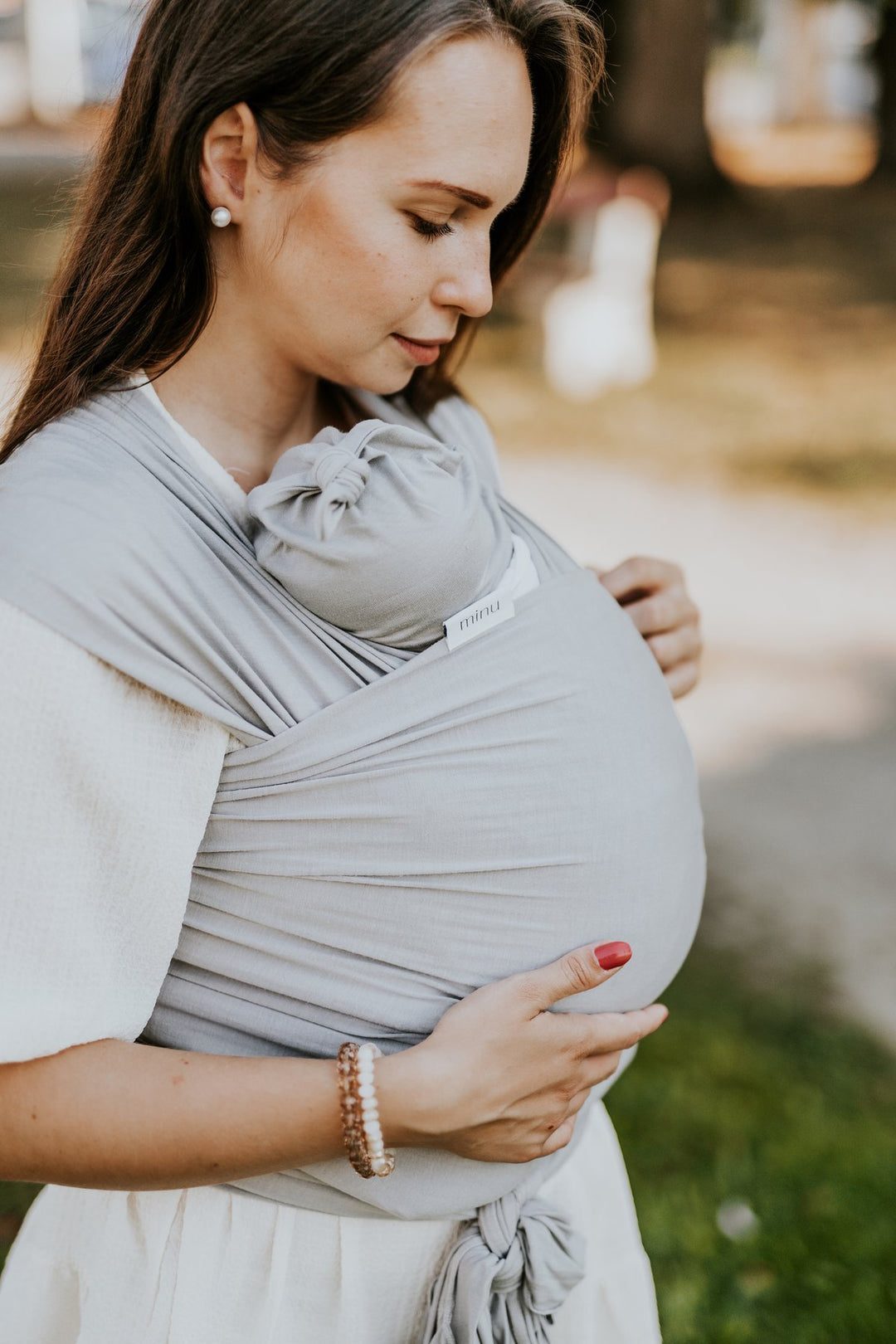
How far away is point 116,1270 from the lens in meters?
1.42

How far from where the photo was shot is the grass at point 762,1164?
8.50ft

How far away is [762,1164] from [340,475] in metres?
2.19

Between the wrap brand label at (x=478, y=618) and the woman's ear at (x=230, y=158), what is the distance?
462 mm

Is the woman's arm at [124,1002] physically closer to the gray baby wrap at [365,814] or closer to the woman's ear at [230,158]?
the gray baby wrap at [365,814]

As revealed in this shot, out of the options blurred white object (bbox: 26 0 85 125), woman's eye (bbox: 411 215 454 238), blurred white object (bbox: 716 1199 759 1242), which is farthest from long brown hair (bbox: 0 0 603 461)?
blurred white object (bbox: 26 0 85 125)

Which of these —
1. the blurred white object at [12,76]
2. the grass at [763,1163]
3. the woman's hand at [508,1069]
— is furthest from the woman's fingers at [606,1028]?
the blurred white object at [12,76]

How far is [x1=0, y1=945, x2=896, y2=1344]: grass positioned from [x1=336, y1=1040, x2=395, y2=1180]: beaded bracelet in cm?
161

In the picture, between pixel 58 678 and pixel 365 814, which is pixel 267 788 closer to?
pixel 365 814

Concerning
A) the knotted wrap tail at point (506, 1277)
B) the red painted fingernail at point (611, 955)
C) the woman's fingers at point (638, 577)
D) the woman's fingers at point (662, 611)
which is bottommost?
the knotted wrap tail at point (506, 1277)

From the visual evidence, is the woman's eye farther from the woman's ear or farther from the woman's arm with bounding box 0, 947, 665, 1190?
the woman's arm with bounding box 0, 947, 665, 1190

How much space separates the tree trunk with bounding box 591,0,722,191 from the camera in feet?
40.1

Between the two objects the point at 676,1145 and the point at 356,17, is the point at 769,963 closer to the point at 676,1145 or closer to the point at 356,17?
the point at 676,1145

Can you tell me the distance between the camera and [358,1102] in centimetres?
123

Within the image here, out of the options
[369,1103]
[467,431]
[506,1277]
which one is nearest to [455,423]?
[467,431]
